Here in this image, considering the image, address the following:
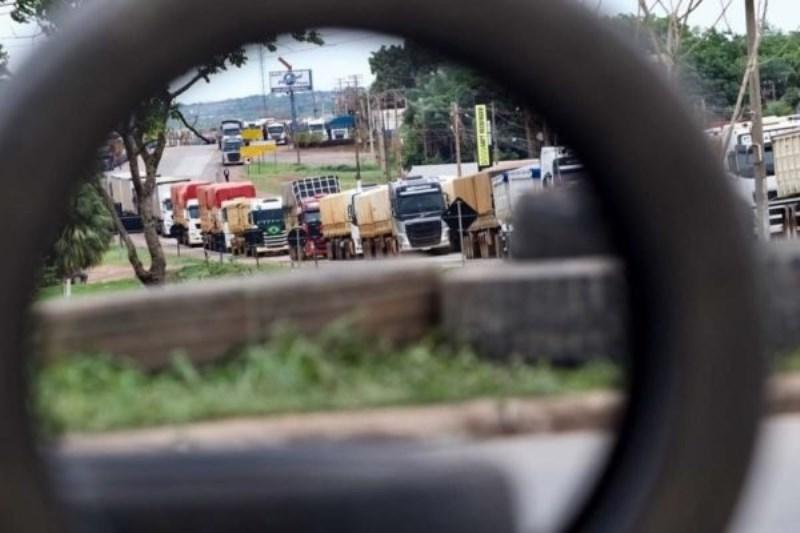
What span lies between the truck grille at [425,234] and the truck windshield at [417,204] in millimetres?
32

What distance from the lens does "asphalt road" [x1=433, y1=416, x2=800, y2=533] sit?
0.84 m

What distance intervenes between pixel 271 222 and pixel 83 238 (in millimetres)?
1556

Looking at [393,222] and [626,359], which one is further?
[393,222]

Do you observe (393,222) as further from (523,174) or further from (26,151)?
(26,151)

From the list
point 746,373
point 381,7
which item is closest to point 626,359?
point 746,373

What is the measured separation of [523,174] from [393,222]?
3.50ft

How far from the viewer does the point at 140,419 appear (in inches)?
78.5

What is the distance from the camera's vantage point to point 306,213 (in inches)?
143

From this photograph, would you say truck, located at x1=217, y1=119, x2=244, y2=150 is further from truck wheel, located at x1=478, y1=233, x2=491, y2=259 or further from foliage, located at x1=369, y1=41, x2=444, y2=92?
foliage, located at x1=369, y1=41, x2=444, y2=92

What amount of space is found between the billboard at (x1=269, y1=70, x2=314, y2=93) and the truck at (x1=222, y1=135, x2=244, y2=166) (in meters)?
0.48

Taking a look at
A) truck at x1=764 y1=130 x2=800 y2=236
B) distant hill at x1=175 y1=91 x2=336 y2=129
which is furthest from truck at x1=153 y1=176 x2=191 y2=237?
truck at x1=764 y1=130 x2=800 y2=236

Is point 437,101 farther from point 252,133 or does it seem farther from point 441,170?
point 252,133

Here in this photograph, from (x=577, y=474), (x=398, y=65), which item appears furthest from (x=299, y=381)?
(x=577, y=474)

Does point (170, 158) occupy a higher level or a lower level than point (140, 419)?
higher
